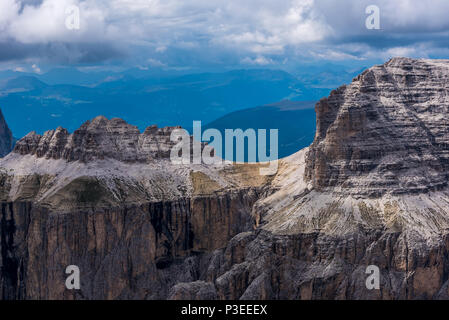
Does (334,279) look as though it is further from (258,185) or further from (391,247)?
(258,185)

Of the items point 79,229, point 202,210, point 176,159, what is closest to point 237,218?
point 202,210

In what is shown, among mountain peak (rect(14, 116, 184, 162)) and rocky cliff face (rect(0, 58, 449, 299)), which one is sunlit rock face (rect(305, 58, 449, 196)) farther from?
mountain peak (rect(14, 116, 184, 162))

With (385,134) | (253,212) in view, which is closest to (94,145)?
(253,212)

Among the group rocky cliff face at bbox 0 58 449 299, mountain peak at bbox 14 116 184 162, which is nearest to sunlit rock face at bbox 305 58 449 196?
rocky cliff face at bbox 0 58 449 299

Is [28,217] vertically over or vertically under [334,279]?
over

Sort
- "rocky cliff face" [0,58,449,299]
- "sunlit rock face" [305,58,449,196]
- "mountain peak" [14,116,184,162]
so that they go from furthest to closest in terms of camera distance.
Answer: "mountain peak" [14,116,184,162]
"sunlit rock face" [305,58,449,196]
"rocky cliff face" [0,58,449,299]

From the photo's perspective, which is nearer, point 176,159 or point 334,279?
point 334,279

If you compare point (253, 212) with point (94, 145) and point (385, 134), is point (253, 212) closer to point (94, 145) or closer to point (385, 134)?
point (385, 134)
